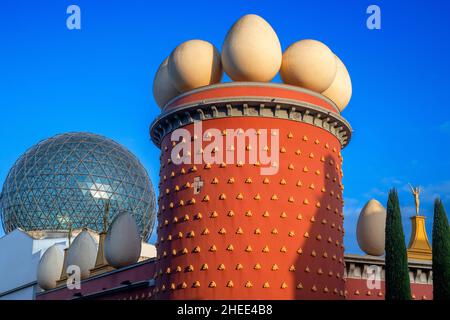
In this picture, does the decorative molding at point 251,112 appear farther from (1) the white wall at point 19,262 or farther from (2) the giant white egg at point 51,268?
(1) the white wall at point 19,262

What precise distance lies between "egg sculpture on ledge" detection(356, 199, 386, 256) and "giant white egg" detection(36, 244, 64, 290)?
56.6ft

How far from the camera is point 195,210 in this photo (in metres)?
21.4

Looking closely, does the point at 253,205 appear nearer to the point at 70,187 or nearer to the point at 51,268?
the point at 51,268

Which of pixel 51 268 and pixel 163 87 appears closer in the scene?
pixel 163 87

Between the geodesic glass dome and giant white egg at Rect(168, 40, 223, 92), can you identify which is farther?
the geodesic glass dome

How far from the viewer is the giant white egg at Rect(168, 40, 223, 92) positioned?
22578 mm

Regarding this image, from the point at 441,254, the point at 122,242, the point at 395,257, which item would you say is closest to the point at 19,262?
the point at 122,242

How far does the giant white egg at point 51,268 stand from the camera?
36094mm

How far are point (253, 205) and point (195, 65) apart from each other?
5137mm

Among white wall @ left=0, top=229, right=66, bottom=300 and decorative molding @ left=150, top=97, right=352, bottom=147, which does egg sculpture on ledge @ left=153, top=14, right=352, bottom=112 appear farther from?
white wall @ left=0, top=229, right=66, bottom=300

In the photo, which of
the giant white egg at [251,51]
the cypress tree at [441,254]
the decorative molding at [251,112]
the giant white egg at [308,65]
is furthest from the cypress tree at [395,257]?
the giant white egg at [251,51]

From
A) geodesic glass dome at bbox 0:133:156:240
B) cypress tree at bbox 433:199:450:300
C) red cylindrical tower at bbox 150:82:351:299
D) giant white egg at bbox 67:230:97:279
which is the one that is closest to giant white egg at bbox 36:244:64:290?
giant white egg at bbox 67:230:97:279

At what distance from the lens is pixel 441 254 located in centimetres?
1919
